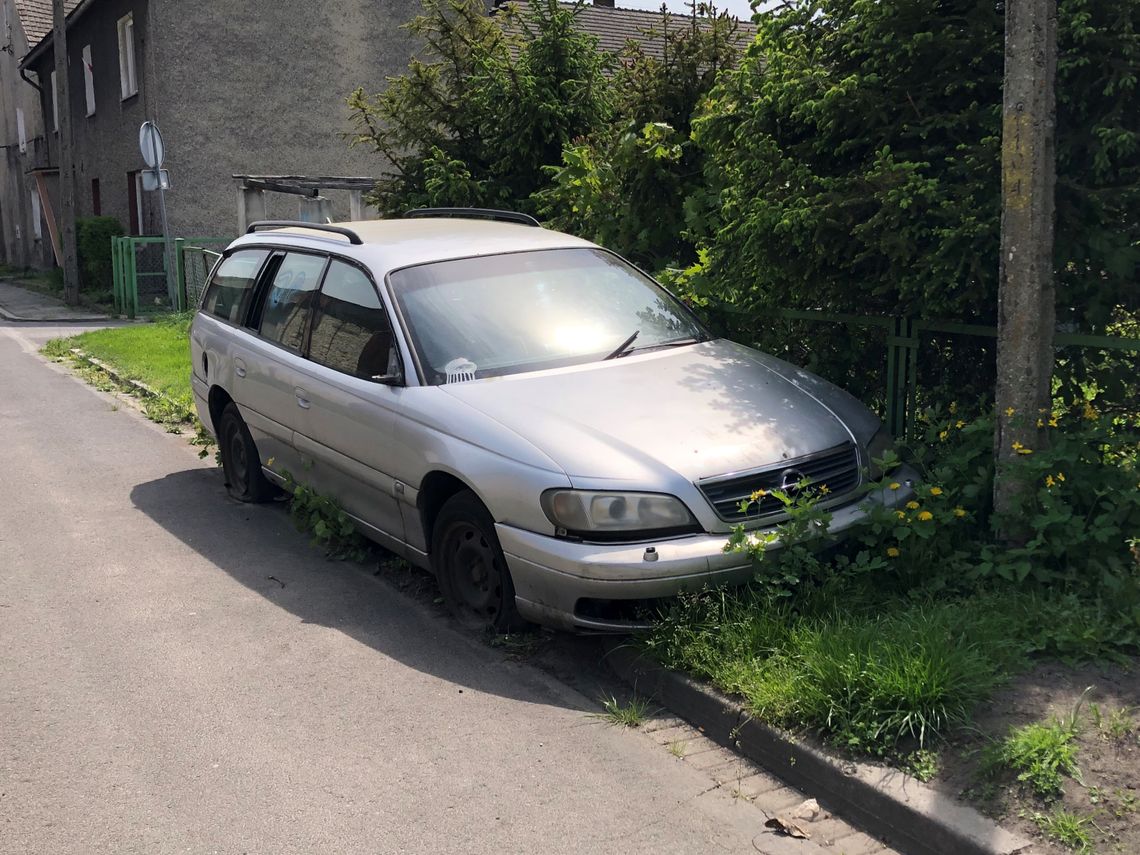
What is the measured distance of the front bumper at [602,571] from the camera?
4.65m

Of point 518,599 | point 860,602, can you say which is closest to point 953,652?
point 860,602

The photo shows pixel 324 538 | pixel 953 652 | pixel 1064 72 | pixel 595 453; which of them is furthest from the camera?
pixel 324 538

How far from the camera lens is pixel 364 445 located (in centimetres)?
587

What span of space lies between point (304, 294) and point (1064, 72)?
4046 millimetres

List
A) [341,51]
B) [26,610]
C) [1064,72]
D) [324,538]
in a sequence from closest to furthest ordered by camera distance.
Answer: [1064,72] → [26,610] → [324,538] → [341,51]

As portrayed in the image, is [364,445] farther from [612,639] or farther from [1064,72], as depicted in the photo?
[1064,72]

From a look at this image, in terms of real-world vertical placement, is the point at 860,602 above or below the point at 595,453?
below

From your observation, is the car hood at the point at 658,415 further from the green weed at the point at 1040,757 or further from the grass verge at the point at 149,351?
the grass verge at the point at 149,351

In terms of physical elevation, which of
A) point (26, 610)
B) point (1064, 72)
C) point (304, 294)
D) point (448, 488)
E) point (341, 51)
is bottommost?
point (26, 610)

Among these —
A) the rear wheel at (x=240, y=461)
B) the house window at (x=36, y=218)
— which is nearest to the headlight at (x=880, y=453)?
the rear wheel at (x=240, y=461)

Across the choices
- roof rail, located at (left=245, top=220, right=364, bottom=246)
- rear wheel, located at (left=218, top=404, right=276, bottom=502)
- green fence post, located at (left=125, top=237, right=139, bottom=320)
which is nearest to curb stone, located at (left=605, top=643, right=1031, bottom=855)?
roof rail, located at (left=245, top=220, right=364, bottom=246)

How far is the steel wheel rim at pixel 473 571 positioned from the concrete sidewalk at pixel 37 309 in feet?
58.7

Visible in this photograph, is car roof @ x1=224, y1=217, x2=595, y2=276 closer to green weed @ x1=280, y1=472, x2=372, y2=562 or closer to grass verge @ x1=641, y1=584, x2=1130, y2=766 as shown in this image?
green weed @ x1=280, y1=472, x2=372, y2=562

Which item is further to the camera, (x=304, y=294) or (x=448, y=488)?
(x=304, y=294)
